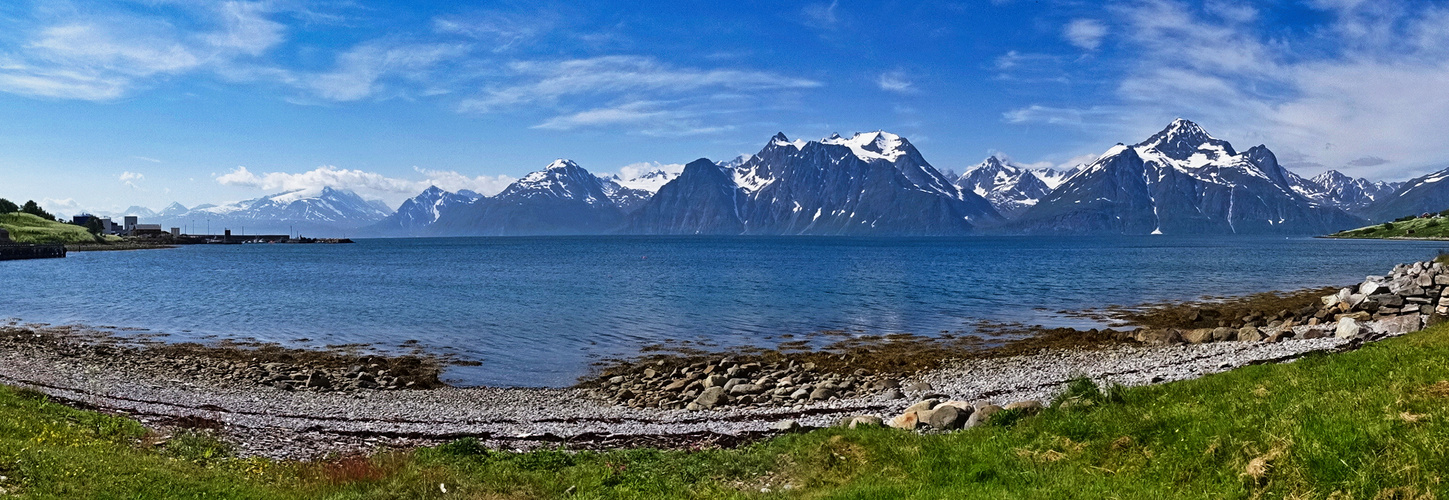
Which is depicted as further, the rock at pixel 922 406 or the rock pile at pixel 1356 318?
the rock pile at pixel 1356 318

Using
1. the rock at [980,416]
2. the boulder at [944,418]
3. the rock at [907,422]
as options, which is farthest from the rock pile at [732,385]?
the rock at [980,416]

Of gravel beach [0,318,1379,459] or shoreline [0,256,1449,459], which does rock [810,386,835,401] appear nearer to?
shoreline [0,256,1449,459]

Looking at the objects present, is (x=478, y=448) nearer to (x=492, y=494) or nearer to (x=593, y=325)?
(x=492, y=494)

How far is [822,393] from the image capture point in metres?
30.9

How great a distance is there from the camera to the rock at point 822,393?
3039cm

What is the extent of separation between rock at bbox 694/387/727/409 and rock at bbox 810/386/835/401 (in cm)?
342

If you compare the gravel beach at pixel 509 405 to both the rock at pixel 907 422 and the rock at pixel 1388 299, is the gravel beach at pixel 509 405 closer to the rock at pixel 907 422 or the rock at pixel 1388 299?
the rock at pixel 907 422

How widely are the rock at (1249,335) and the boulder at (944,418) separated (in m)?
24.4

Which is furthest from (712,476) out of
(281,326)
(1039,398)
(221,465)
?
(281,326)

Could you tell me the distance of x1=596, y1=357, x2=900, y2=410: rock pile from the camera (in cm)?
3088

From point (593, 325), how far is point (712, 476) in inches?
1611

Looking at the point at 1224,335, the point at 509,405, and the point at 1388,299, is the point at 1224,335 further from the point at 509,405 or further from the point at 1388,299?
the point at 509,405

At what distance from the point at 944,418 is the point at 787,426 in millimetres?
5122

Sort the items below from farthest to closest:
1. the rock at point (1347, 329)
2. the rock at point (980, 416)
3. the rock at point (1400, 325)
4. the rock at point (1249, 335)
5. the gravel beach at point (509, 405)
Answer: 1. the rock at point (1249, 335)
2. the rock at point (1347, 329)
3. the rock at point (1400, 325)
4. the gravel beach at point (509, 405)
5. the rock at point (980, 416)
